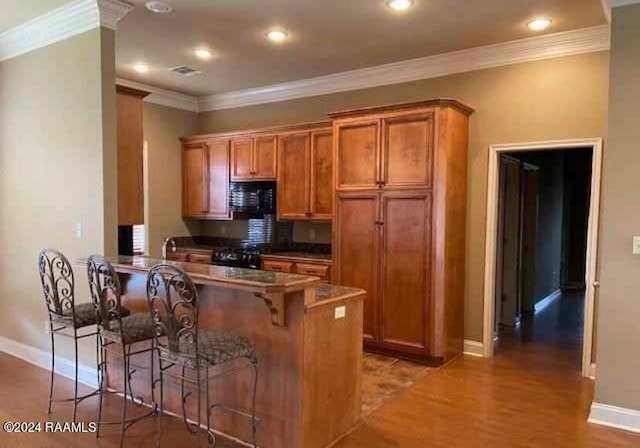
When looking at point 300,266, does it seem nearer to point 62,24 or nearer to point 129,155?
point 129,155

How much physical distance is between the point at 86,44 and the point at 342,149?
95.0 inches

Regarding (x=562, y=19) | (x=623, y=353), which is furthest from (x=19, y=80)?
Answer: (x=623, y=353)

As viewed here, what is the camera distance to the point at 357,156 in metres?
4.68

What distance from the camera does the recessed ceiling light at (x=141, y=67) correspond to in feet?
16.9

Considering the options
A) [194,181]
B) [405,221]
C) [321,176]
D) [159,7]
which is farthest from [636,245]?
[194,181]

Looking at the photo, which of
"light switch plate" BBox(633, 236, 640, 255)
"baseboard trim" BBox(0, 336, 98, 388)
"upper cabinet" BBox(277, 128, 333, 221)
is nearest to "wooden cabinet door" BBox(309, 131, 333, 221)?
"upper cabinet" BBox(277, 128, 333, 221)

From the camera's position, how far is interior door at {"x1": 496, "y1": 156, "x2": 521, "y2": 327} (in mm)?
5820

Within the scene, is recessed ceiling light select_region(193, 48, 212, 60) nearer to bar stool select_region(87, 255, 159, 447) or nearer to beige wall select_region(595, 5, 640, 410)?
bar stool select_region(87, 255, 159, 447)

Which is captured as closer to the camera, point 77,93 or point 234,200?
point 77,93

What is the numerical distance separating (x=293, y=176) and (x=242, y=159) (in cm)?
84

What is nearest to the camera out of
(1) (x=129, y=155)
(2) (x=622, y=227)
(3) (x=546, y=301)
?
(2) (x=622, y=227)

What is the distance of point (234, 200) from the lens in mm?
6090

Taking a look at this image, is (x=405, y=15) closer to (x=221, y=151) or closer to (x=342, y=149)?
(x=342, y=149)

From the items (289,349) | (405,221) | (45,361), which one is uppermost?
(405,221)
